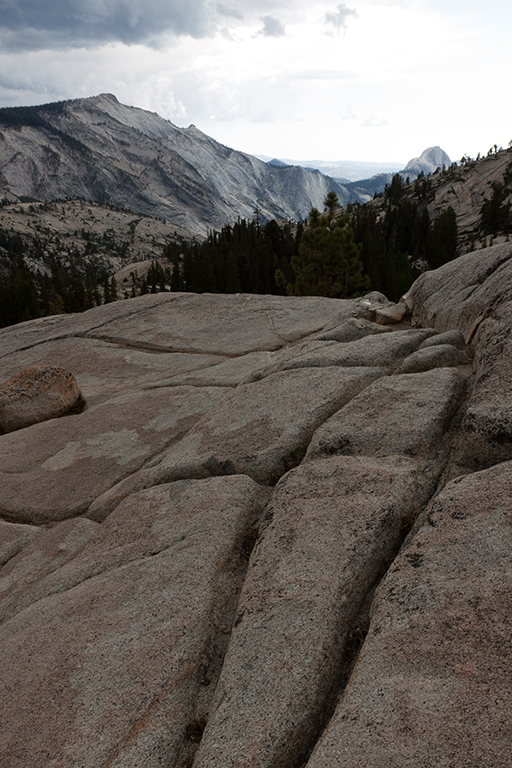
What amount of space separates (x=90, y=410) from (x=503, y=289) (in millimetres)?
10753

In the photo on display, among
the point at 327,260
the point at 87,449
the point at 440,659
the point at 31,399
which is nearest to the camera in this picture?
the point at 440,659

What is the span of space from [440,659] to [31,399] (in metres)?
12.4

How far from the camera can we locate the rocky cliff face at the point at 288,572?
11.9 feet

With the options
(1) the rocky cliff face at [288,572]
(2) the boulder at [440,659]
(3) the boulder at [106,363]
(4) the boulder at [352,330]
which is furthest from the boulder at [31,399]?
(2) the boulder at [440,659]

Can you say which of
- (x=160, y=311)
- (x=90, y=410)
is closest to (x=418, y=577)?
(x=90, y=410)

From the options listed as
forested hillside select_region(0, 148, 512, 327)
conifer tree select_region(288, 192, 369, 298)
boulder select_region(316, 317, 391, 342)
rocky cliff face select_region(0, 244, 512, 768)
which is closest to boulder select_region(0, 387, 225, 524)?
rocky cliff face select_region(0, 244, 512, 768)

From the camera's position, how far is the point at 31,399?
1280cm

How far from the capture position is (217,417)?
957 centimetres

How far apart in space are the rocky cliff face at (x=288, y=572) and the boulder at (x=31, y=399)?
2.64 metres

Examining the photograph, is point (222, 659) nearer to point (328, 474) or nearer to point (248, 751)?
point (248, 751)

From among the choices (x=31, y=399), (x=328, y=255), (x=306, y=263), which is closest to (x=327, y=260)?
(x=328, y=255)

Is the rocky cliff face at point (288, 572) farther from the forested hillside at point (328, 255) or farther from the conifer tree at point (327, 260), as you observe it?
the forested hillside at point (328, 255)

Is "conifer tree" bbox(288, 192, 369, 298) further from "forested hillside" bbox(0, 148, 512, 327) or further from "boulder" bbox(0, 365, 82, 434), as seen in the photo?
"boulder" bbox(0, 365, 82, 434)

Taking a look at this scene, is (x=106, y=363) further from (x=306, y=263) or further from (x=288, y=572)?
(x=306, y=263)
